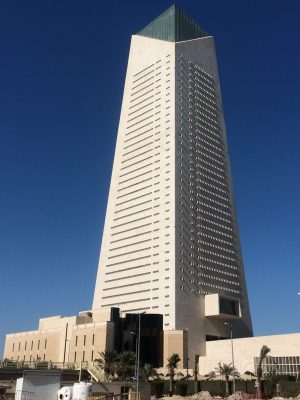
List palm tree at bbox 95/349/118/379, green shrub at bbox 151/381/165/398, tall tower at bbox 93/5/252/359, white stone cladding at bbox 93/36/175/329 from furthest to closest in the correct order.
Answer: white stone cladding at bbox 93/36/175/329 → tall tower at bbox 93/5/252/359 → palm tree at bbox 95/349/118/379 → green shrub at bbox 151/381/165/398

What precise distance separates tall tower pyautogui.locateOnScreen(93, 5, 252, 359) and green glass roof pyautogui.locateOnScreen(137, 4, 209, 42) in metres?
0.46

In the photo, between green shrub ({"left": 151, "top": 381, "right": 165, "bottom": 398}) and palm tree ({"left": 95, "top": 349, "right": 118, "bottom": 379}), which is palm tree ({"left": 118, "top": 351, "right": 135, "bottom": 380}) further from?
green shrub ({"left": 151, "top": 381, "right": 165, "bottom": 398})

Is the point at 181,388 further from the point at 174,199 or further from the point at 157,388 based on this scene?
the point at 174,199

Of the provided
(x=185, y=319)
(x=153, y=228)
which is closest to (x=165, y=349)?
(x=185, y=319)

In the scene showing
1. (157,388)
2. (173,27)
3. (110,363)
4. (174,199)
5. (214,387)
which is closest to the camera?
(214,387)

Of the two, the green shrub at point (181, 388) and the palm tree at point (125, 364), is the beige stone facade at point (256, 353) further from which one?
the palm tree at point (125, 364)

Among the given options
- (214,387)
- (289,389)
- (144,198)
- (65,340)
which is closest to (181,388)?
(214,387)

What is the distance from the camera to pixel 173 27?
16100 centimetres

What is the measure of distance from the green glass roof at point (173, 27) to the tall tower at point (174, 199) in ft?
1.52

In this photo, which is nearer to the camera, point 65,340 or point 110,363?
point 110,363

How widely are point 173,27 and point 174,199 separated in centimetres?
6486

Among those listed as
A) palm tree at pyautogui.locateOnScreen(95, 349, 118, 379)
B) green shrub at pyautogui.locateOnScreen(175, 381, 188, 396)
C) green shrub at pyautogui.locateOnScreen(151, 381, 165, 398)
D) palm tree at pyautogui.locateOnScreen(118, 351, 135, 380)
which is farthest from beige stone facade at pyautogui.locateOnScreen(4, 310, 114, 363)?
green shrub at pyautogui.locateOnScreen(175, 381, 188, 396)

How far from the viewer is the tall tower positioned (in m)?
124

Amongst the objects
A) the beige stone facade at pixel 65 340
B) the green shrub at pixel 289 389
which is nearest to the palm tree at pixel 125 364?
the beige stone facade at pixel 65 340
